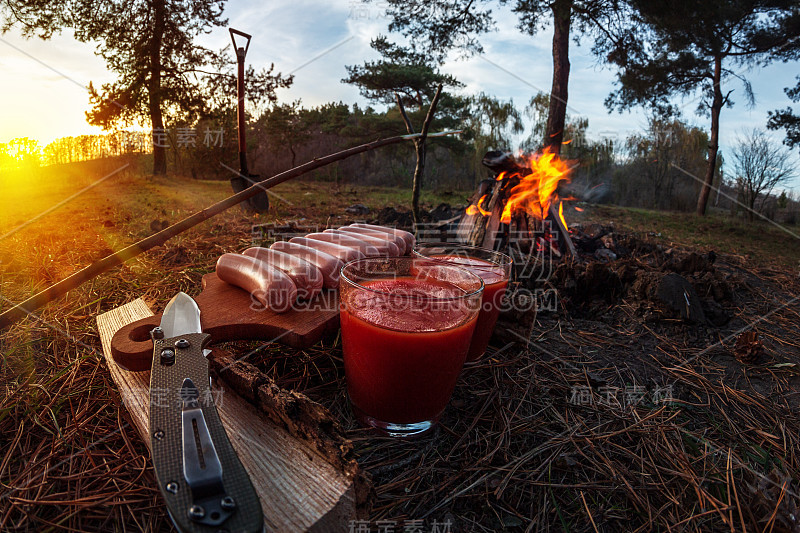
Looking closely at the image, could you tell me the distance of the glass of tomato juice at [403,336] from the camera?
121 centimetres

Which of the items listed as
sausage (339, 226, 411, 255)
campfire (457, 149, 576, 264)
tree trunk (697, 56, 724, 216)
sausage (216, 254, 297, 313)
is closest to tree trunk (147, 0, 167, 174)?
campfire (457, 149, 576, 264)

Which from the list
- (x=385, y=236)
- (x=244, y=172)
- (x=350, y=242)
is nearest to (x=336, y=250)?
(x=350, y=242)

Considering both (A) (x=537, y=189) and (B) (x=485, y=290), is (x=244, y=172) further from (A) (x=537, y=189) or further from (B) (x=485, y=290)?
(B) (x=485, y=290)

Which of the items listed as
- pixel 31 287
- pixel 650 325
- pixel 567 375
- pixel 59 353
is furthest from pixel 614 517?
pixel 31 287

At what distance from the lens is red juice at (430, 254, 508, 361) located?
1.69m

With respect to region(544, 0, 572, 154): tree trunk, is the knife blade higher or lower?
lower

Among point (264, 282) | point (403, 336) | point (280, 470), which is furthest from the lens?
point (264, 282)

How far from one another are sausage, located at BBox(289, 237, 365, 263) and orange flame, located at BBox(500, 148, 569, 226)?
2396 millimetres

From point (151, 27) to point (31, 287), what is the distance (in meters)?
16.1

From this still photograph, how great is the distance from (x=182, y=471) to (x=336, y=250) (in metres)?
1.42

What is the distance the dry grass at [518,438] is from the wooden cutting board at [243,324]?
146mm

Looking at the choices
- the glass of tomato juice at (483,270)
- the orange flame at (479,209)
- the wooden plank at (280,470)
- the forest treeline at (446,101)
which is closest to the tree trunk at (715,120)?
the forest treeline at (446,101)

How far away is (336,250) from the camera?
2.16m

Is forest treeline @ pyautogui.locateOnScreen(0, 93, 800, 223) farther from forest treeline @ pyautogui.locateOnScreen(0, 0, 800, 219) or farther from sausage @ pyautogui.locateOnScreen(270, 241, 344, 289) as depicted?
sausage @ pyautogui.locateOnScreen(270, 241, 344, 289)
